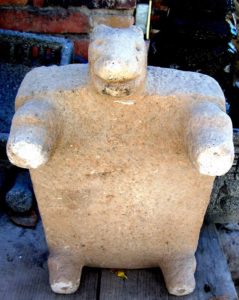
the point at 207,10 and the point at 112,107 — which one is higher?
the point at 112,107

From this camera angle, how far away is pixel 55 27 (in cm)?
211

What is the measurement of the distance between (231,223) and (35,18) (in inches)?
46.0

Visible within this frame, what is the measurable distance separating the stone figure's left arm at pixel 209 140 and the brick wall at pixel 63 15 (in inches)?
44.3

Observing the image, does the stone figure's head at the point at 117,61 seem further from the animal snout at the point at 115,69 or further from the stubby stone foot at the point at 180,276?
the stubby stone foot at the point at 180,276

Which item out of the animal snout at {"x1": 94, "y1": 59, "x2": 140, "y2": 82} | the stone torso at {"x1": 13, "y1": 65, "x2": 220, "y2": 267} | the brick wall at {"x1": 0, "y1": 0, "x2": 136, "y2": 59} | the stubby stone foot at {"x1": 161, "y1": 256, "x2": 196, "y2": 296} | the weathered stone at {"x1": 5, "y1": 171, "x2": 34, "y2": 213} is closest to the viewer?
the animal snout at {"x1": 94, "y1": 59, "x2": 140, "y2": 82}

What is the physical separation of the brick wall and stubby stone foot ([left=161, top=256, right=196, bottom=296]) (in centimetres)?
113

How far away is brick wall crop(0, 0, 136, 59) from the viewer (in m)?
2.04

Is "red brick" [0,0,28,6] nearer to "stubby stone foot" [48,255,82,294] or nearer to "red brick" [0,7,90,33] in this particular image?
"red brick" [0,7,90,33]

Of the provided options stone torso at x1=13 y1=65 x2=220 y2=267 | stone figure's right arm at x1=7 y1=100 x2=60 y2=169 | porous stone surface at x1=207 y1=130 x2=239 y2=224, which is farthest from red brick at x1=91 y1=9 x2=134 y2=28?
stone figure's right arm at x1=7 y1=100 x2=60 y2=169

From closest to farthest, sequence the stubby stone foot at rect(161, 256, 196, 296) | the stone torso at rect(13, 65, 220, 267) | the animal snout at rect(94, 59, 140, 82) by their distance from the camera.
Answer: the animal snout at rect(94, 59, 140, 82) → the stone torso at rect(13, 65, 220, 267) → the stubby stone foot at rect(161, 256, 196, 296)

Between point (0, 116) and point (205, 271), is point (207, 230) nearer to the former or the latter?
point (205, 271)

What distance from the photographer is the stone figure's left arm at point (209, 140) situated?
953mm

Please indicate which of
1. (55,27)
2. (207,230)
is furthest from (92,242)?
(55,27)

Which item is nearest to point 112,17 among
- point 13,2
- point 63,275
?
point 13,2
